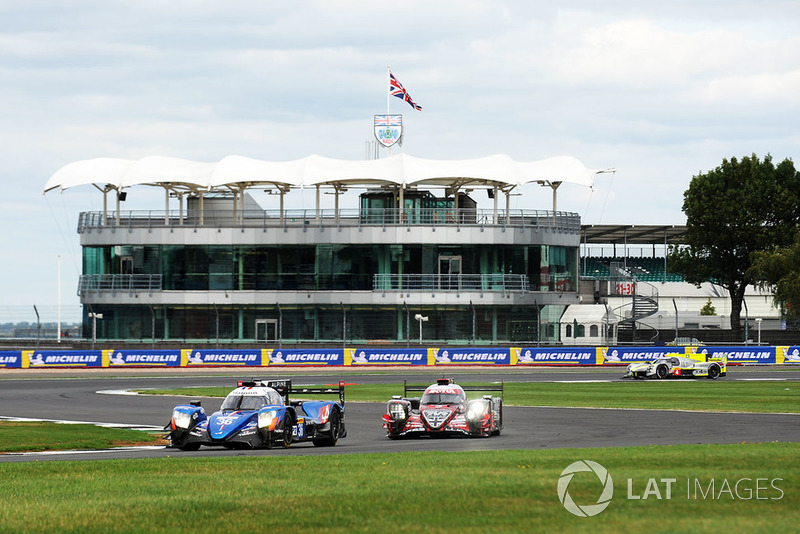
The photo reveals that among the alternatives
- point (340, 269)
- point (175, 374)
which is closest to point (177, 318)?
point (340, 269)

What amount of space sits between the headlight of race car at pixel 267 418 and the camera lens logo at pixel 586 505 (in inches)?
338

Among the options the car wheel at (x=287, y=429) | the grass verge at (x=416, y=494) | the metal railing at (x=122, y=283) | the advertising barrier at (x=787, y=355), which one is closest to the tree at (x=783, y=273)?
the advertising barrier at (x=787, y=355)

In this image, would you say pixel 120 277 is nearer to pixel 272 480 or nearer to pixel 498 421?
pixel 498 421

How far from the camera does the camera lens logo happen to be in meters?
12.0

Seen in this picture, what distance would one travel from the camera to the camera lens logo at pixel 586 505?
1204 cm

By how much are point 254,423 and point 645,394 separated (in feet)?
70.3

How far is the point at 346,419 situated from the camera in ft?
105

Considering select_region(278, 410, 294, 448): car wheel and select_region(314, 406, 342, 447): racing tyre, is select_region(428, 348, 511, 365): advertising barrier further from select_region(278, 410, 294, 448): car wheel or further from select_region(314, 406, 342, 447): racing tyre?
select_region(278, 410, 294, 448): car wheel

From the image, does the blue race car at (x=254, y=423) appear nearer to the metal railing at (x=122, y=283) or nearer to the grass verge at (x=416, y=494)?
the grass verge at (x=416, y=494)

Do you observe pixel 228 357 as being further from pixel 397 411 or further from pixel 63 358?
pixel 397 411

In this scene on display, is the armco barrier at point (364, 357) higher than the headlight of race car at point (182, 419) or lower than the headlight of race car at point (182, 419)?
lower

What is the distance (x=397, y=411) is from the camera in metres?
25.9

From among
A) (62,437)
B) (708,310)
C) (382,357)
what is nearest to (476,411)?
(62,437)

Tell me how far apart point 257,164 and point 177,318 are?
12834 millimetres
